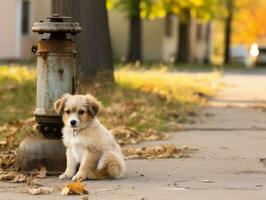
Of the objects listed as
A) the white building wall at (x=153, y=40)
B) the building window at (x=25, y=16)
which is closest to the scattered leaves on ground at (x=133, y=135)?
the building window at (x=25, y=16)

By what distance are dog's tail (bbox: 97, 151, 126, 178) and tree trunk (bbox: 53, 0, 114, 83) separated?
8.14 metres

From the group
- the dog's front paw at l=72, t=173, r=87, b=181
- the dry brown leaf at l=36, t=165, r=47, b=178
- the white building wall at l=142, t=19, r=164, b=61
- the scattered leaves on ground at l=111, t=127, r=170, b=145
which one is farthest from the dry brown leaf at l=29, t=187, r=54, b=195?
the white building wall at l=142, t=19, r=164, b=61

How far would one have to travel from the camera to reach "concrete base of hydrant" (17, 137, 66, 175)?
9.37 metres

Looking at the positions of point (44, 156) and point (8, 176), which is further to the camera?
point (44, 156)

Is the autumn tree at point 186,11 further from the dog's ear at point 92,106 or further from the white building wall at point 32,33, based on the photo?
the dog's ear at point 92,106

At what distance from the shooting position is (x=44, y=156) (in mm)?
9375

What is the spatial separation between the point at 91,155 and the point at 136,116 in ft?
19.6

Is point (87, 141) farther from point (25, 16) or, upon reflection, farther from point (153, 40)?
point (153, 40)

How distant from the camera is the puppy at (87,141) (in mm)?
8570

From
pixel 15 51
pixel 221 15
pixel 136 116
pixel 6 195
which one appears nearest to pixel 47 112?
pixel 6 195

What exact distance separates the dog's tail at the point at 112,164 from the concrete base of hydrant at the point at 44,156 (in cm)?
75

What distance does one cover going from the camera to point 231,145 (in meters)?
12.2

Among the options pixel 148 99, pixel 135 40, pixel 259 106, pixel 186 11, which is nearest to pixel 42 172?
pixel 148 99

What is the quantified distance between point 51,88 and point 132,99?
744 cm
